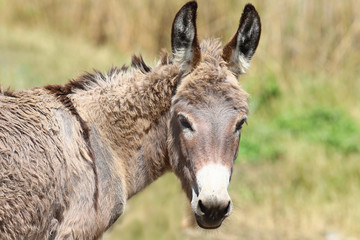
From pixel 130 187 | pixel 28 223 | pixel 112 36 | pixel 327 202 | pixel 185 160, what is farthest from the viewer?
pixel 112 36

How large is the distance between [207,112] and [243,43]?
2.37 feet

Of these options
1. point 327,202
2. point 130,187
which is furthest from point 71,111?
point 327,202

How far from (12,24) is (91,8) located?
70.6 inches

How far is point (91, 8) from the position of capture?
13500 mm

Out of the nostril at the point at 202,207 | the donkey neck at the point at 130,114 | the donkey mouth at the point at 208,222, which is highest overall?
the donkey neck at the point at 130,114

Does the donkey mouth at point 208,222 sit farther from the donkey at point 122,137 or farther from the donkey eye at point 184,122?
the donkey eye at point 184,122

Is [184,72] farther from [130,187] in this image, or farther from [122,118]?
[130,187]

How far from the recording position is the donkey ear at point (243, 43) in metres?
4.82

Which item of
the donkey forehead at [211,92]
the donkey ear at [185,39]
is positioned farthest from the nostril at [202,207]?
the donkey ear at [185,39]

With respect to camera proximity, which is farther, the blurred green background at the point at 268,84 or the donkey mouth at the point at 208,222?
the blurred green background at the point at 268,84

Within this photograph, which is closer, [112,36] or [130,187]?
[130,187]

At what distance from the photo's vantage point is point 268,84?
11297 mm

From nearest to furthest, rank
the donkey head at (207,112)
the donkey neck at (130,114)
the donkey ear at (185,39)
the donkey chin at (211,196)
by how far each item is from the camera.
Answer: the donkey chin at (211,196)
the donkey head at (207,112)
the donkey ear at (185,39)
the donkey neck at (130,114)

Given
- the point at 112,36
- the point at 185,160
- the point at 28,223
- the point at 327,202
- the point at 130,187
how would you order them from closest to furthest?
the point at 28,223, the point at 185,160, the point at 130,187, the point at 327,202, the point at 112,36
